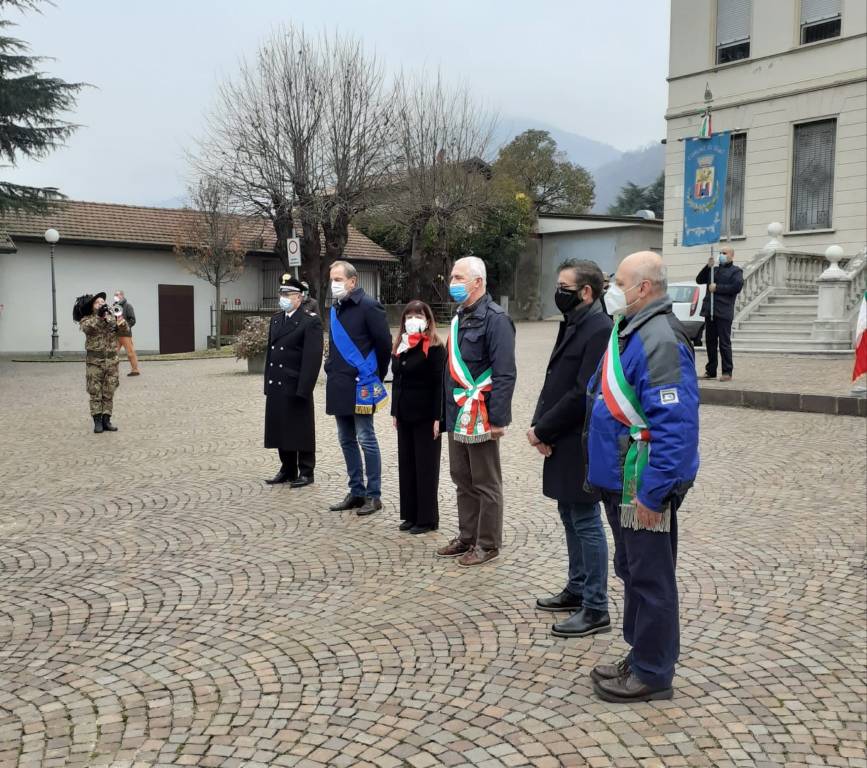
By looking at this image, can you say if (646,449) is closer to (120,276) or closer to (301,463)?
(301,463)

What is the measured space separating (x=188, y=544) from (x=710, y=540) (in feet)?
11.9

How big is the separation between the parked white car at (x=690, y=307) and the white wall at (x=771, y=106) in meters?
4.26

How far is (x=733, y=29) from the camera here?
2666 centimetres

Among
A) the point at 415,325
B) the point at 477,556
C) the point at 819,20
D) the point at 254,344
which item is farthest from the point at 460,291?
the point at 819,20

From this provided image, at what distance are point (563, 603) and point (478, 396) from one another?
1382 millimetres

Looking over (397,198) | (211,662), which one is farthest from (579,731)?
(397,198)

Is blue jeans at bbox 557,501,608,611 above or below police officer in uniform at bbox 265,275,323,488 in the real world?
below

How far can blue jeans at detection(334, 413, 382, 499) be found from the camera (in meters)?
6.99

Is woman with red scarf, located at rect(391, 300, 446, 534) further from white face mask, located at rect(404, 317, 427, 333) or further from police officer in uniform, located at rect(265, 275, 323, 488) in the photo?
police officer in uniform, located at rect(265, 275, 323, 488)

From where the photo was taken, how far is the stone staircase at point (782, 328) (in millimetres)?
19328

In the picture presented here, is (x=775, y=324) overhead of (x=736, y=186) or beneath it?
beneath

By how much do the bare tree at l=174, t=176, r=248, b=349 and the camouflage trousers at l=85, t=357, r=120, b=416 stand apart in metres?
20.9

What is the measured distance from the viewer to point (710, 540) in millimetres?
5977

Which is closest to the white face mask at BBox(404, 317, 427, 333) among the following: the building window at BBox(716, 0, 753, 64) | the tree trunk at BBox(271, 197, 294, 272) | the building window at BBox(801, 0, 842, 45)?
the building window at BBox(801, 0, 842, 45)
